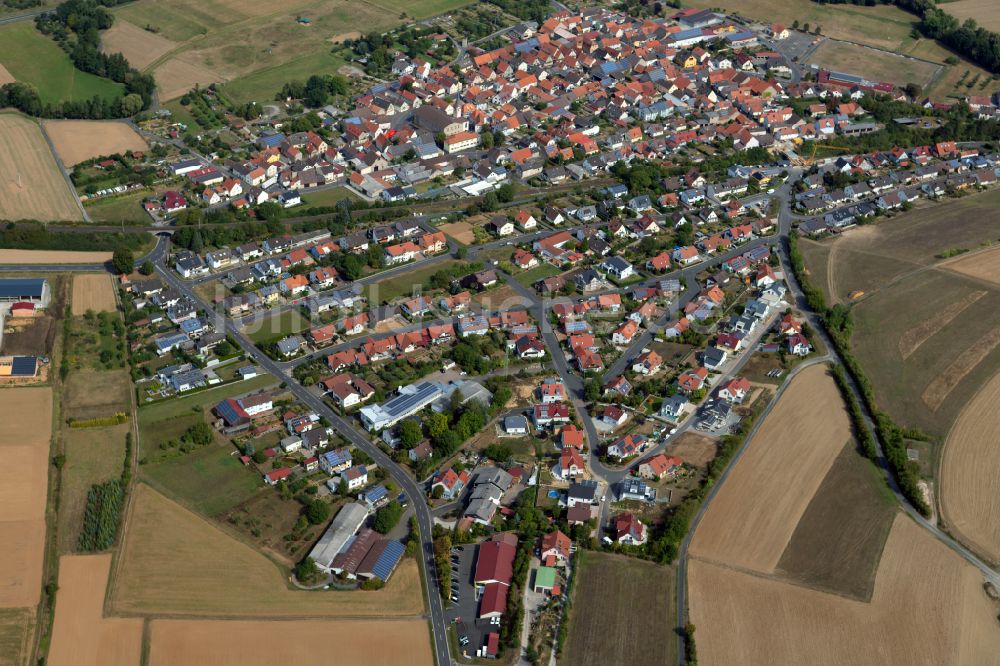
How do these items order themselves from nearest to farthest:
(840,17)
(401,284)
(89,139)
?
(401,284) < (89,139) < (840,17)

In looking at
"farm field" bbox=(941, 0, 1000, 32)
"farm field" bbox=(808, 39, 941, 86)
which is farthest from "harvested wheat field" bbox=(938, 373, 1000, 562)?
"farm field" bbox=(941, 0, 1000, 32)

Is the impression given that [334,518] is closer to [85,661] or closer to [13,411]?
[85,661]

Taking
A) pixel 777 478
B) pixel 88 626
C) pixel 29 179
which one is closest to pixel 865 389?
pixel 777 478

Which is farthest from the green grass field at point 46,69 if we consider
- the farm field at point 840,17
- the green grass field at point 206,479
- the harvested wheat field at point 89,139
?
the farm field at point 840,17

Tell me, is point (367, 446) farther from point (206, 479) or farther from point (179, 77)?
point (179, 77)

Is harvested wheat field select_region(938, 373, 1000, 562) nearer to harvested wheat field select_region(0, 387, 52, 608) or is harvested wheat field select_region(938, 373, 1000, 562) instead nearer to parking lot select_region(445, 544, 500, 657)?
parking lot select_region(445, 544, 500, 657)

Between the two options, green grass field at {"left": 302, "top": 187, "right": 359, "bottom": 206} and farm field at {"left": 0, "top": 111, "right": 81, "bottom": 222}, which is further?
green grass field at {"left": 302, "top": 187, "right": 359, "bottom": 206}

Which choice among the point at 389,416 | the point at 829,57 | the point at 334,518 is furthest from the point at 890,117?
the point at 334,518
